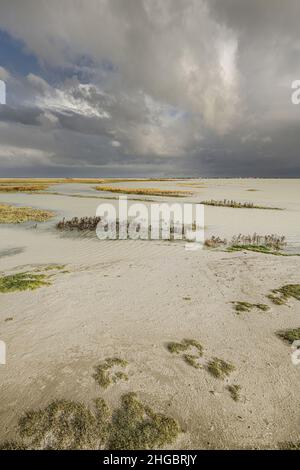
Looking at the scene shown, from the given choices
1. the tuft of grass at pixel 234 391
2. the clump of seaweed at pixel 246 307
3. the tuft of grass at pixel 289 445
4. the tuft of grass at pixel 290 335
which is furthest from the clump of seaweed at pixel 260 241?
the tuft of grass at pixel 289 445

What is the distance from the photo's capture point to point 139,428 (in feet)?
16.1

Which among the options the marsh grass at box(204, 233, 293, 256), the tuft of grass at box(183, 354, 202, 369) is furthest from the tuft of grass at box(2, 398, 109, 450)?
the marsh grass at box(204, 233, 293, 256)

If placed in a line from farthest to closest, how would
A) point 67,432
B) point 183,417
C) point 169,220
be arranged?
point 169,220, point 183,417, point 67,432

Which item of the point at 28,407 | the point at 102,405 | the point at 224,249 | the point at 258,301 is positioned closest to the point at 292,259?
the point at 224,249

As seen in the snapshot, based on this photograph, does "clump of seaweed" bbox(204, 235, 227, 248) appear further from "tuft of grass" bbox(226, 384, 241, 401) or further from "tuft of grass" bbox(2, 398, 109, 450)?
"tuft of grass" bbox(2, 398, 109, 450)

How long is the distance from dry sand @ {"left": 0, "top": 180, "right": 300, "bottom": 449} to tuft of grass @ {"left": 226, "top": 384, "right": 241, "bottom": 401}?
9cm

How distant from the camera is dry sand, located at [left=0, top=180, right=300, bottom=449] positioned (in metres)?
5.29

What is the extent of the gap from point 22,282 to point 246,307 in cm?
852

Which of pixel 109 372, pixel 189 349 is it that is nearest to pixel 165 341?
pixel 189 349

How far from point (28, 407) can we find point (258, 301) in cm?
774

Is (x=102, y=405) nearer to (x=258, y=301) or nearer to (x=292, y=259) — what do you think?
(x=258, y=301)

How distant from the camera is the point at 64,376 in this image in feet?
20.1

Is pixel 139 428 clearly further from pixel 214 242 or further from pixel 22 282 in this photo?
pixel 214 242

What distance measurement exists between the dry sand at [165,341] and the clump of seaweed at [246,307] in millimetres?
262
